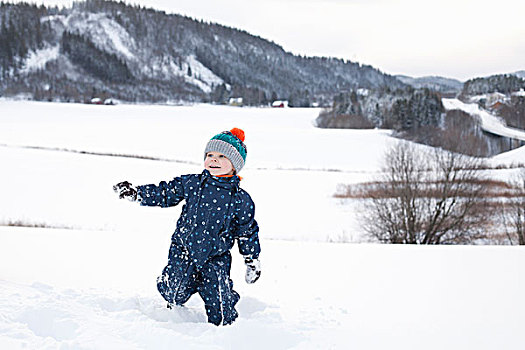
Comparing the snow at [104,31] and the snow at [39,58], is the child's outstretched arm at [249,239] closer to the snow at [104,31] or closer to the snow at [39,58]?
the snow at [39,58]

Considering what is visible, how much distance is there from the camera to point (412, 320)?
3414mm

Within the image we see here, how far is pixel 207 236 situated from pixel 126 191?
23.6 inches

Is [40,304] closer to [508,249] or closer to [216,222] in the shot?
[216,222]

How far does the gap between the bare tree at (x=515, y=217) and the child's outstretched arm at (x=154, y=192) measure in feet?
46.2

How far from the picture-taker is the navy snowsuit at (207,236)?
3.01m

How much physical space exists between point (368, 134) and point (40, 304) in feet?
179

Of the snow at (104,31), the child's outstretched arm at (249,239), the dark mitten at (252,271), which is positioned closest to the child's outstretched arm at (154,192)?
the child's outstretched arm at (249,239)

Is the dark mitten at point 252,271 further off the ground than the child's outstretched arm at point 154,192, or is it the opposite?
the child's outstretched arm at point 154,192

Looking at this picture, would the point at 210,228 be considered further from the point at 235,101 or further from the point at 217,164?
the point at 235,101

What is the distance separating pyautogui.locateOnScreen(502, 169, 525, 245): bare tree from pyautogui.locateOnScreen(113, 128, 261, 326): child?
13818mm

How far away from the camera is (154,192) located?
→ 3.07 metres

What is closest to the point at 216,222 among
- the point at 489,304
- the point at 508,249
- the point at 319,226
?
the point at 489,304

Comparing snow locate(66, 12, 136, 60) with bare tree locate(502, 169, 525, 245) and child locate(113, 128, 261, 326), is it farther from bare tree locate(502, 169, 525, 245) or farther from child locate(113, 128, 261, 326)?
child locate(113, 128, 261, 326)

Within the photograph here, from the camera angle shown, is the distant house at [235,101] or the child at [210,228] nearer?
the child at [210,228]
